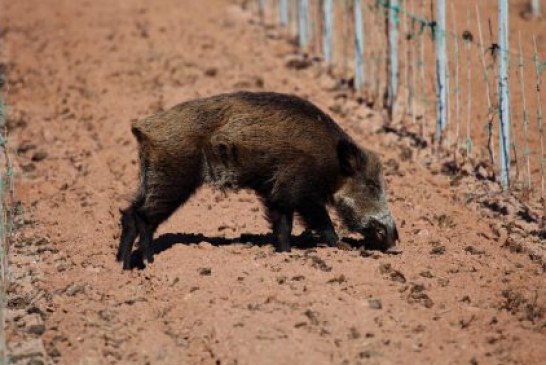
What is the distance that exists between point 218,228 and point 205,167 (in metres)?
1.19

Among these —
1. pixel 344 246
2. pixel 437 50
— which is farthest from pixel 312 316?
pixel 437 50

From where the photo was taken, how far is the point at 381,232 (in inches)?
308

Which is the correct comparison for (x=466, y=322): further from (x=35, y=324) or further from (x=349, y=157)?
(x=35, y=324)

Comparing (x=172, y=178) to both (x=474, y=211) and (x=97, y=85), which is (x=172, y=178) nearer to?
(x=474, y=211)

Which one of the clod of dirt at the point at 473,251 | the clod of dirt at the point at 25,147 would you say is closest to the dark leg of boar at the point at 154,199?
the clod of dirt at the point at 473,251

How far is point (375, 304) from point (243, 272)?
1.28m

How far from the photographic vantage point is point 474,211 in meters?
9.09

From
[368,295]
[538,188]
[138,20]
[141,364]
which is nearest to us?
[141,364]

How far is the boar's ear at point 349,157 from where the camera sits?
7.68m

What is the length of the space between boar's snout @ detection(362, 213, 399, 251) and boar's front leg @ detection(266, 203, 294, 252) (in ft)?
2.21

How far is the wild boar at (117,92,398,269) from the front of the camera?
300 inches

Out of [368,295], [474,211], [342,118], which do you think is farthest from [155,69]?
[368,295]

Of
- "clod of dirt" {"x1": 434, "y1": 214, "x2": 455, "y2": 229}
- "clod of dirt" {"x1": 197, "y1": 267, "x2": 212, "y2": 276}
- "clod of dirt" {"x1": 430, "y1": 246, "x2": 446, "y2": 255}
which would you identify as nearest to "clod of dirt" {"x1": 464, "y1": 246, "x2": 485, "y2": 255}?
"clod of dirt" {"x1": 430, "y1": 246, "x2": 446, "y2": 255}

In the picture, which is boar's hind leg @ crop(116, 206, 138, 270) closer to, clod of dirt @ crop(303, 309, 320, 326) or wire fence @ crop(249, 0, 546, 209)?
clod of dirt @ crop(303, 309, 320, 326)
